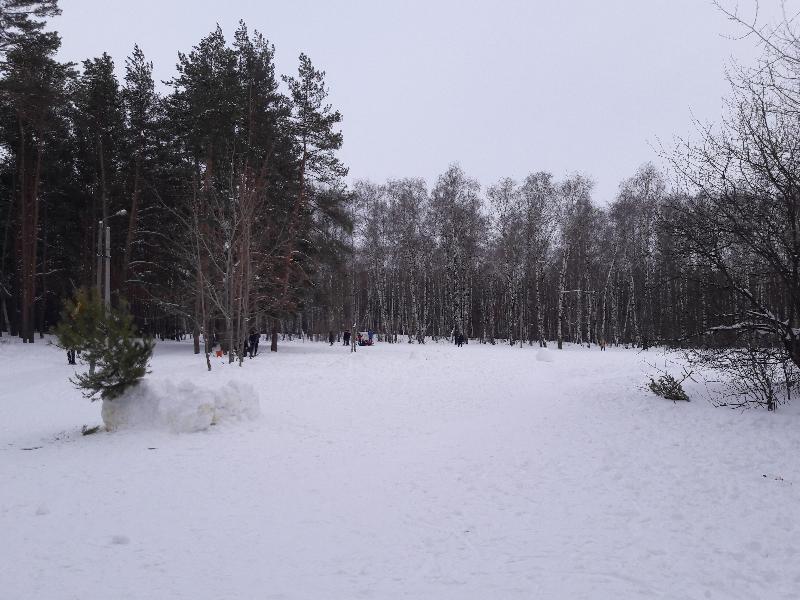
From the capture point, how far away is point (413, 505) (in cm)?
574

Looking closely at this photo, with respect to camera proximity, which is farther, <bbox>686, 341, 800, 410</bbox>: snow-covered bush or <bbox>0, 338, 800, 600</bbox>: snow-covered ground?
<bbox>686, 341, 800, 410</bbox>: snow-covered bush

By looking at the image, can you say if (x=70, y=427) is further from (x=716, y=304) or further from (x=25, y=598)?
(x=716, y=304)

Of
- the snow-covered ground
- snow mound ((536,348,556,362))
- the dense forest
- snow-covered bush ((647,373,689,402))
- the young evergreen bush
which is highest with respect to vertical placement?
the dense forest

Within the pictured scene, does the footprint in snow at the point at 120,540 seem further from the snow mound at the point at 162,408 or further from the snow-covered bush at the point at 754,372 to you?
the snow-covered bush at the point at 754,372

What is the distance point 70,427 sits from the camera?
9.55 meters

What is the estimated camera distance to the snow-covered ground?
392 centimetres

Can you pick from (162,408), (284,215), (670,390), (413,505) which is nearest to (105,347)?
(162,408)

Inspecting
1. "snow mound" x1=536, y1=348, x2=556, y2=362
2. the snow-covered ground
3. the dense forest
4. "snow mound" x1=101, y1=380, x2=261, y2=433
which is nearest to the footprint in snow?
the snow-covered ground

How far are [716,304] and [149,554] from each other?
986 centimetres

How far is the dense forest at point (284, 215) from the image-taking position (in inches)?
341

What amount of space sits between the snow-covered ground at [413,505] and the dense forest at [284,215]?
2.99m

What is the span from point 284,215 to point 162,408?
57.7 ft

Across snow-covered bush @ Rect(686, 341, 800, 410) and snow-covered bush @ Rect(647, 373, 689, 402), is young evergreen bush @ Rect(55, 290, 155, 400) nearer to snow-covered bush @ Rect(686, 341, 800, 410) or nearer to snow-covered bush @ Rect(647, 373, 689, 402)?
snow-covered bush @ Rect(647, 373, 689, 402)

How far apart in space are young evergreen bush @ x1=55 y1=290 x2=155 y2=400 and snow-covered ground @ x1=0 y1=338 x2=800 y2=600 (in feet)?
3.15
